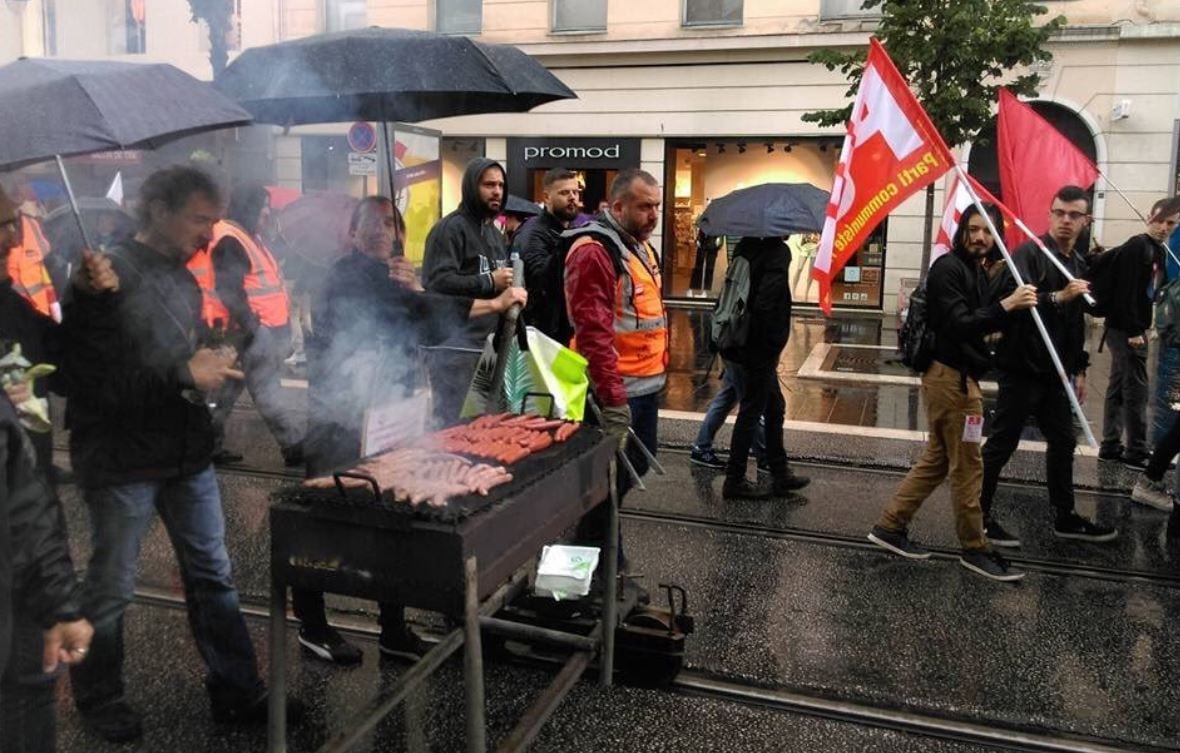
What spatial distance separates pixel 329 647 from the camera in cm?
381

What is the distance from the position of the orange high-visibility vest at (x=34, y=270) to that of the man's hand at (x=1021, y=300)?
506cm

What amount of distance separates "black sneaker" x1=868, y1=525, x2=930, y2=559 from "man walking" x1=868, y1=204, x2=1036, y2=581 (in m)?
0.25

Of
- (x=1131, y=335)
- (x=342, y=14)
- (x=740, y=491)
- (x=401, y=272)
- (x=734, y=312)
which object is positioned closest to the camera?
(x=401, y=272)

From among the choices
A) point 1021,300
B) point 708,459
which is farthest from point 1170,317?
point 708,459

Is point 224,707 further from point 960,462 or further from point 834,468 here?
point 834,468

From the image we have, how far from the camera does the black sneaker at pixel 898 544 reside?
4.99 meters

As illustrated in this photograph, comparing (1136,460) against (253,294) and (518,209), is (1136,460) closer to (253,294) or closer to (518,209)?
(518,209)

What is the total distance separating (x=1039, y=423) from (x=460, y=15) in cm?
1585

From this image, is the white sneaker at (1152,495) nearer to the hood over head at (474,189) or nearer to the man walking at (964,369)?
the man walking at (964,369)

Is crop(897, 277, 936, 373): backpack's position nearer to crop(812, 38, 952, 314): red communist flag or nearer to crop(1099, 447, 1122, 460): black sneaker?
crop(812, 38, 952, 314): red communist flag

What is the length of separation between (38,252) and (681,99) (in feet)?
43.4

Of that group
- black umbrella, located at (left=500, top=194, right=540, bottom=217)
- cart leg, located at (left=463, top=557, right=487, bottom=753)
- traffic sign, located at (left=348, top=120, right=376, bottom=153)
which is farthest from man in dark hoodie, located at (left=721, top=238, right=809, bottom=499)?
traffic sign, located at (left=348, top=120, right=376, bottom=153)

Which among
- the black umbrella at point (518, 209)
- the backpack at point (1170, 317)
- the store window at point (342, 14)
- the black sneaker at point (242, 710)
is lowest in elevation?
the black sneaker at point (242, 710)

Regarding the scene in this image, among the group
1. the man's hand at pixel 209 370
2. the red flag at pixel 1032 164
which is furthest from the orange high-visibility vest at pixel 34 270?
the red flag at pixel 1032 164
